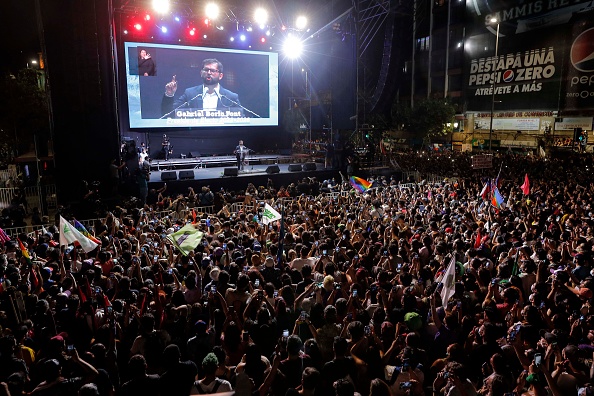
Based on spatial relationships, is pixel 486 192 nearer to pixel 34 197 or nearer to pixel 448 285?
pixel 448 285

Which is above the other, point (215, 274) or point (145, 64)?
point (145, 64)

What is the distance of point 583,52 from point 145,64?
28016mm

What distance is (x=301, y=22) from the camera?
2091cm

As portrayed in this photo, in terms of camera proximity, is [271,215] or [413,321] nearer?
[413,321]

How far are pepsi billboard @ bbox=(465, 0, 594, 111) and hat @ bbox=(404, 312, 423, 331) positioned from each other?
2732cm

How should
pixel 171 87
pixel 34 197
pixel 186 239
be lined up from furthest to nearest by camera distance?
pixel 171 87 → pixel 34 197 → pixel 186 239

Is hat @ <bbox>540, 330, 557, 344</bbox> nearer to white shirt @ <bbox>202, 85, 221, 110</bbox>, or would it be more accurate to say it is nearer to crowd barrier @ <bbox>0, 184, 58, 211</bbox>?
crowd barrier @ <bbox>0, 184, 58, 211</bbox>

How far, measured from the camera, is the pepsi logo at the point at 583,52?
2889cm

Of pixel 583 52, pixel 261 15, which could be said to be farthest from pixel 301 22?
pixel 583 52

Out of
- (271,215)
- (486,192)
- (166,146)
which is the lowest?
(271,215)

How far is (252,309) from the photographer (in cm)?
497

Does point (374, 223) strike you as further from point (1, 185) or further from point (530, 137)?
point (530, 137)

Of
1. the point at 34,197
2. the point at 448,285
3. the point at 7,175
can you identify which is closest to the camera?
the point at 448,285

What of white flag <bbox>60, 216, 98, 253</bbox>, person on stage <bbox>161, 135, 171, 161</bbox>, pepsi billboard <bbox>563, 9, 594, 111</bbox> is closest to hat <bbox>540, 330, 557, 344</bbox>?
white flag <bbox>60, 216, 98, 253</bbox>
